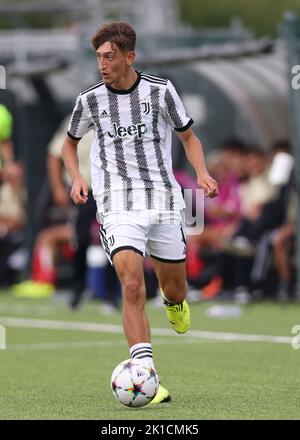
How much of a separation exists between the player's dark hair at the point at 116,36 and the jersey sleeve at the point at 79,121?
45 centimetres

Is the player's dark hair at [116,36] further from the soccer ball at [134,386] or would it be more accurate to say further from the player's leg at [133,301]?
the soccer ball at [134,386]

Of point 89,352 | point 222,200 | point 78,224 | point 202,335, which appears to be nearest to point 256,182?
point 222,200

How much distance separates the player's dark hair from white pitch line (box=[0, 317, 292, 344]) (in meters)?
4.53

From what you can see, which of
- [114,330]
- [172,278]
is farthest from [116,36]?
[114,330]

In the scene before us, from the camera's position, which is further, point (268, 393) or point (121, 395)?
point (268, 393)

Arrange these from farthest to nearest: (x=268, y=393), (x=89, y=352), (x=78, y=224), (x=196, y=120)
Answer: (x=196, y=120) → (x=78, y=224) → (x=89, y=352) → (x=268, y=393)

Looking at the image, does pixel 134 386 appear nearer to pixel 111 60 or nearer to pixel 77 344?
pixel 111 60

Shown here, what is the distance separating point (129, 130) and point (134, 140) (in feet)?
0.25

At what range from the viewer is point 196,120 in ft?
69.2

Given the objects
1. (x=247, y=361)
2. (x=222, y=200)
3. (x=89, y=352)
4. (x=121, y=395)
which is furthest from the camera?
(x=222, y=200)

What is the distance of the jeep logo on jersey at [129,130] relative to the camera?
9.27m

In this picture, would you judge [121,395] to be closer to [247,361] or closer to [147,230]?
[147,230]

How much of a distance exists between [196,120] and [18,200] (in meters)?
3.18

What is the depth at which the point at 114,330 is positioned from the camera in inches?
581
